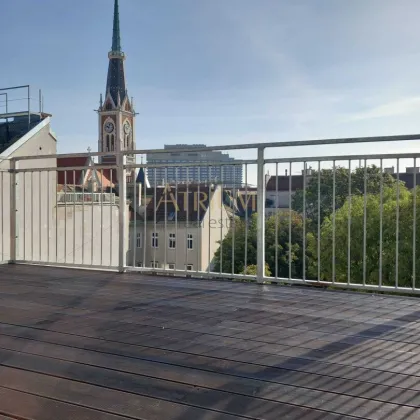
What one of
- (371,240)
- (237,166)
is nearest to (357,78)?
(371,240)

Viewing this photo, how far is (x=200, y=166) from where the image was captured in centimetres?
383

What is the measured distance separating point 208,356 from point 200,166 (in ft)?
7.38

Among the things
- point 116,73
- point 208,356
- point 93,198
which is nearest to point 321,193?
point 93,198

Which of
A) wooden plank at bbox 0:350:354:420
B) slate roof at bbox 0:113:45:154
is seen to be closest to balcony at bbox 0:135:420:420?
wooden plank at bbox 0:350:354:420

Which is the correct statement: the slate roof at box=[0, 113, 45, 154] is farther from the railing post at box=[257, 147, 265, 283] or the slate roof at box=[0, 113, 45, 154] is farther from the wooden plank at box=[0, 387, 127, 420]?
the wooden plank at box=[0, 387, 127, 420]

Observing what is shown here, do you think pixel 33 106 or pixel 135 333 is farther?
pixel 33 106

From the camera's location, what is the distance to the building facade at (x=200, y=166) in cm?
368

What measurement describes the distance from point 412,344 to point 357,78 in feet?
74.6

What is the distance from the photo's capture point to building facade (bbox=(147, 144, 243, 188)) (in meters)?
3.68

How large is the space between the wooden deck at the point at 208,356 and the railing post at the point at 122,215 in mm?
929

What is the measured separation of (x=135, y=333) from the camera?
208cm

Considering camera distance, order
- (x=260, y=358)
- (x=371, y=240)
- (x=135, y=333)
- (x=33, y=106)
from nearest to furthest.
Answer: (x=260, y=358)
(x=135, y=333)
(x=33, y=106)
(x=371, y=240)

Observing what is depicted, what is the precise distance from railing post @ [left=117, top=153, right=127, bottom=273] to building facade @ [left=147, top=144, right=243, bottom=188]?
24 cm

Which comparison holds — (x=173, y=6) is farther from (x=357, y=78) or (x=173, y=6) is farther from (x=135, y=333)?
(x=357, y=78)
